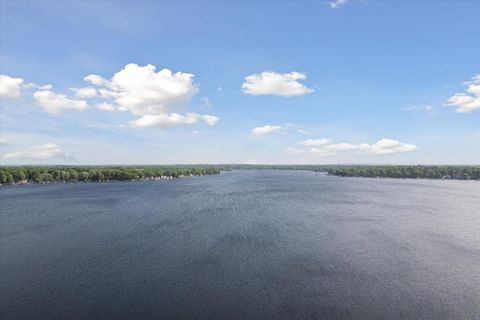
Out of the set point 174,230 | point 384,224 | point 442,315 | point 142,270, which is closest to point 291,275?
point 442,315

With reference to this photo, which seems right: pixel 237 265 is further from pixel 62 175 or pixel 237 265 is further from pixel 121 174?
pixel 121 174

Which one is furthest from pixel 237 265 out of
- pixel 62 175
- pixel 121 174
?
pixel 121 174

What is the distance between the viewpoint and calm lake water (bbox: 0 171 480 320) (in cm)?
2347

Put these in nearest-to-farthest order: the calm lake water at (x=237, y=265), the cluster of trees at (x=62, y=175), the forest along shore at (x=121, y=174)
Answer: the calm lake water at (x=237, y=265)
the cluster of trees at (x=62, y=175)
the forest along shore at (x=121, y=174)

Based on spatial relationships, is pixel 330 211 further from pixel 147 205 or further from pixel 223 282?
pixel 223 282

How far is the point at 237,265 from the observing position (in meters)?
32.5

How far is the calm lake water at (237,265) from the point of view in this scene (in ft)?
77.0

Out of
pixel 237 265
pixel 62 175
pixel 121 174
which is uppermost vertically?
pixel 121 174

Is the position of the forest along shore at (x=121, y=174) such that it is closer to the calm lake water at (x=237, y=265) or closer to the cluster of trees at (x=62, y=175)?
the cluster of trees at (x=62, y=175)

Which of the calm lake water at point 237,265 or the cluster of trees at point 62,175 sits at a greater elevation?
the cluster of trees at point 62,175

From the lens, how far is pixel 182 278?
2883cm

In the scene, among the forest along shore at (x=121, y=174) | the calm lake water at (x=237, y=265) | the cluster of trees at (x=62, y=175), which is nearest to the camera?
the calm lake water at (x=237, y=265)

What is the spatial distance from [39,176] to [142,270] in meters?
115

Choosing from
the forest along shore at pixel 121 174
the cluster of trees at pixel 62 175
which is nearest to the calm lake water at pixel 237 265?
the cluster of trees at pixel 62 175
